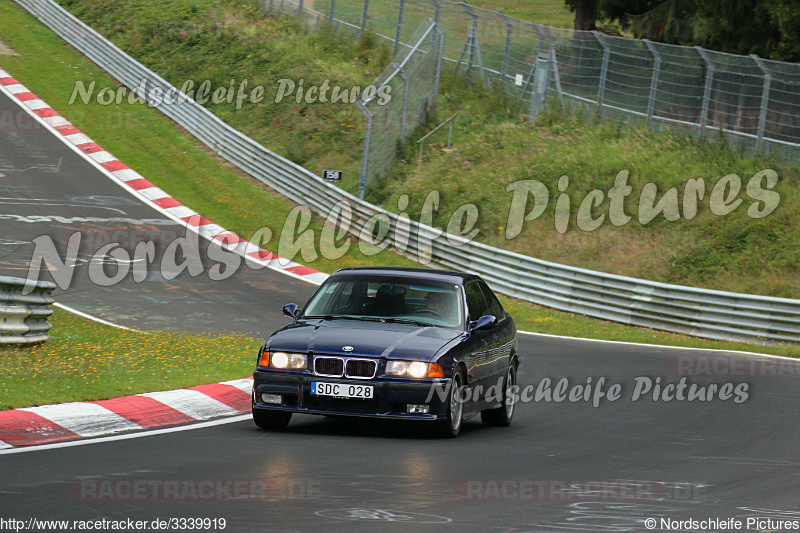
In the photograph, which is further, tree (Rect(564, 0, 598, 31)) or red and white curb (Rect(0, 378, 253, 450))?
tree (Rect(564, 0, 598, 31))

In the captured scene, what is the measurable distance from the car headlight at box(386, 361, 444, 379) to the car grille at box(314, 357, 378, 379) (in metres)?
0.13

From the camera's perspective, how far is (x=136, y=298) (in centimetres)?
2073

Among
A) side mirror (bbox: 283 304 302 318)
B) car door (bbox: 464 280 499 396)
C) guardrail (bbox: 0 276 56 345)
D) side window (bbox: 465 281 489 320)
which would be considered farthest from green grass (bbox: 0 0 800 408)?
car door (bbox: 464 280 499 396)

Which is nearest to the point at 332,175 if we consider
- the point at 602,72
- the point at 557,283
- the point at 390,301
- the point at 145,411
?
the point at 557,283

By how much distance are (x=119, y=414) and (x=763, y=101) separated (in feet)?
66.3

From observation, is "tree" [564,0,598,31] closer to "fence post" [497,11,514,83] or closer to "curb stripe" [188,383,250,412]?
"fence post" [497,11,514,83]

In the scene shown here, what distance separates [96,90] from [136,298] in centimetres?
2027

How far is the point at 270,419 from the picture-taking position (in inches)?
384

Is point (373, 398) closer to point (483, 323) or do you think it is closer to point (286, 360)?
point (286, 360)

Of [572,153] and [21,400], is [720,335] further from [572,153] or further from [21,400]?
[21,400]

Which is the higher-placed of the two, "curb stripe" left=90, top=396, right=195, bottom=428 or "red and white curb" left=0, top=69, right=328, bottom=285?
"curb stripe" left=90, top=396, right=195, bottom=428

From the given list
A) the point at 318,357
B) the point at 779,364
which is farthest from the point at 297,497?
the point at 779,364

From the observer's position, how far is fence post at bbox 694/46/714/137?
26.8 metres

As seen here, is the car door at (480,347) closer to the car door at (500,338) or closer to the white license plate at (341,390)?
the car door at (500,338)
